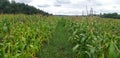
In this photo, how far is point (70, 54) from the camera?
725 cm

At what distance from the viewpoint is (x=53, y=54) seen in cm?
723

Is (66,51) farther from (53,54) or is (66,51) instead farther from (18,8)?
(18,8)

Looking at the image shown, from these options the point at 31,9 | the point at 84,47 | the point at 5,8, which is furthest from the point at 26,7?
the point at 84,47

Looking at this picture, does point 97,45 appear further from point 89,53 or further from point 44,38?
point 44,38

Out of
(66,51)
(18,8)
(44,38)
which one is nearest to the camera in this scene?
(66,51)

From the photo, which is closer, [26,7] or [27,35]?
[27,35]

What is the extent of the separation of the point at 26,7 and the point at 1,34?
30.7 m

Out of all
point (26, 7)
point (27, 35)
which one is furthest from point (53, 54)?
point (26, 7)

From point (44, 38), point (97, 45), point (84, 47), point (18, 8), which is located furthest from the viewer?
point (18, 8)

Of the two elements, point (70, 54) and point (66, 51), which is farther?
point (66, 51)

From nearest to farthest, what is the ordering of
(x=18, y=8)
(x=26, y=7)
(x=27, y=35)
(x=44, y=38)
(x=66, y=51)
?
(x=27, y=35), (x=66, y=51), (x=44, y=38), (x=18, y=8), (x=26, y=7)

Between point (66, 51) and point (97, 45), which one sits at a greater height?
point (97, 45)

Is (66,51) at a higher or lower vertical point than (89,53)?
lower

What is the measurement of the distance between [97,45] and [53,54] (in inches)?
88.9
